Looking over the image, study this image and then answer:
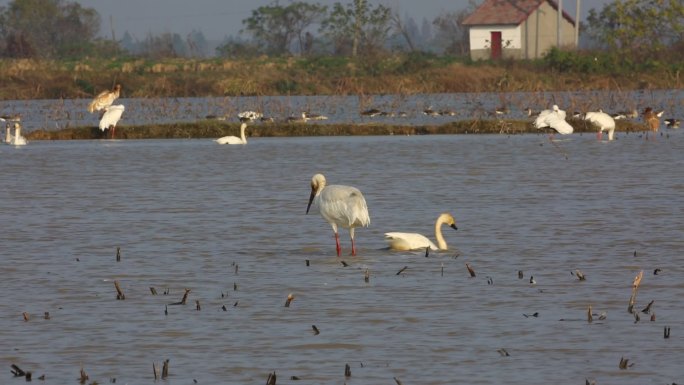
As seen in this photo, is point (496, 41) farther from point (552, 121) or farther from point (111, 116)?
point (552, 121)

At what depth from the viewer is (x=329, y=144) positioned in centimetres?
3172

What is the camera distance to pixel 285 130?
113 feet

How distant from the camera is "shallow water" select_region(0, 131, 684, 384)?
9.06 meters

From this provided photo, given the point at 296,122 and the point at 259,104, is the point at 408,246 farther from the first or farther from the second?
the point at 259,104

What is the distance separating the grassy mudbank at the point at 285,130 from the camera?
3384 cm

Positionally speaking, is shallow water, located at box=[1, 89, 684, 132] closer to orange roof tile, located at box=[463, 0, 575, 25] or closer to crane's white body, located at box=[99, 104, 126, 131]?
crane's white body, located at box=[99, 104, 126, 131]

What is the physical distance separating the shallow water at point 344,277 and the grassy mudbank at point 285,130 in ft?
Result: 27.5

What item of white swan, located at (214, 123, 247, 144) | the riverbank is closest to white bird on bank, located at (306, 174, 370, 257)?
white swan, located at (214, 123, 247, 144)

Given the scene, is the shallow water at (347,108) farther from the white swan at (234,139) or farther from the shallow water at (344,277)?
the shallow water at (344,277)

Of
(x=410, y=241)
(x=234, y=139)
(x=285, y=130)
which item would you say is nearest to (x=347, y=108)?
(x=285, y=130)

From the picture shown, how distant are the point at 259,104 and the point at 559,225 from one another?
2908 centimetres

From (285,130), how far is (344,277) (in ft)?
72.1

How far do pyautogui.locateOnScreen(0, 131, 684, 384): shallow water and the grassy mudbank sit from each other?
8.39 m

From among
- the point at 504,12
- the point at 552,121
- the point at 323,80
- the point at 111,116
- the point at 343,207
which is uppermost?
the point at 504,12
